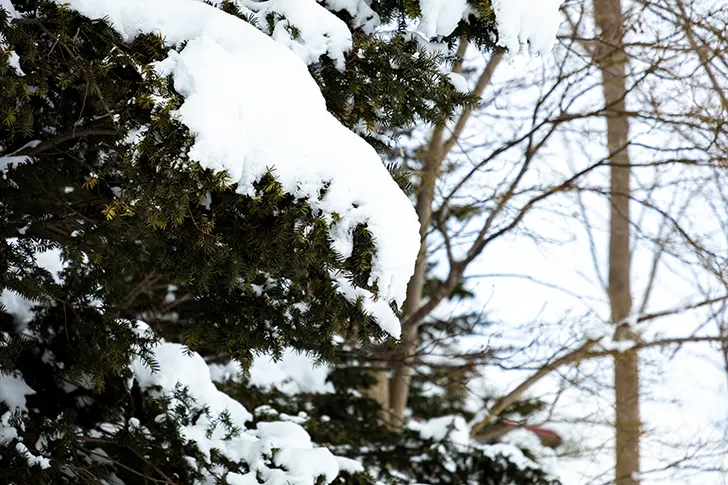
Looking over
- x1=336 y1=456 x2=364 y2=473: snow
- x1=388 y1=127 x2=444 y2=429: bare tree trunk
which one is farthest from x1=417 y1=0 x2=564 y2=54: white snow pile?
x1=388 y1=127 x2=444 y2=429: bare tree trunk

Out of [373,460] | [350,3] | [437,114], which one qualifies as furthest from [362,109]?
[373,460]

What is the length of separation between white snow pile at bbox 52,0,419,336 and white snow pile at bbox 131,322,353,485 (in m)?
1.36

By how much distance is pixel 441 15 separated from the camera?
368 centimetres

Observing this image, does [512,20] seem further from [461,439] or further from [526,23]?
[461,439]

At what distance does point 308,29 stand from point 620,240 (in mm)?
6821

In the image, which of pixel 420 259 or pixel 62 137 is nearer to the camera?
pixel 62 137

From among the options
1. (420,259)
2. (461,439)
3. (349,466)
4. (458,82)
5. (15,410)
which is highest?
(420,259)

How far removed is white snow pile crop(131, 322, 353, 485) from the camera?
4094mm

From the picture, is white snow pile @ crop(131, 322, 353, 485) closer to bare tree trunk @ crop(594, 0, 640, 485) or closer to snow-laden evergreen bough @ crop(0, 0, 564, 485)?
snow-laden evergreen bough @ crop(0, 0, 564, 485)

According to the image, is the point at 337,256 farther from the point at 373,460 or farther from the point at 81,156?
the point at 373,460

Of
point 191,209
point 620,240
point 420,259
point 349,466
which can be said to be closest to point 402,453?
point 349,466

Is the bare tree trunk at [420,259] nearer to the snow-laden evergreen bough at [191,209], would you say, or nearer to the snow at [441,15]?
the snow-laden evergreen bough at [191,209]

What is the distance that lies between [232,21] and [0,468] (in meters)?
2.21

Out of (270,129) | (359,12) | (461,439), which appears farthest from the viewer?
(461,439)
